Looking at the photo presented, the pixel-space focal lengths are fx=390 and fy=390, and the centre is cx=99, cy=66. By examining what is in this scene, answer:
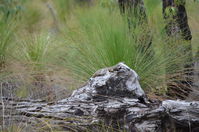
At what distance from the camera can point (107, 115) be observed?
2.84 m

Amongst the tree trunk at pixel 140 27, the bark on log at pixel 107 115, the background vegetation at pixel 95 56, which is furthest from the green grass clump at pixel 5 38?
the bark on log at pixel 107 115

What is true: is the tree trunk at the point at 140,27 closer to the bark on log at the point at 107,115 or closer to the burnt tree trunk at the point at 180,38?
the burnt tree trunk at the point at 180,38

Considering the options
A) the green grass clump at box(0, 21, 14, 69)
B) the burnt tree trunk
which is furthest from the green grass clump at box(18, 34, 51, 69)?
the burnt tree trunk

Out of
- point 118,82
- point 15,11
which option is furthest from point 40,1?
point 118,82

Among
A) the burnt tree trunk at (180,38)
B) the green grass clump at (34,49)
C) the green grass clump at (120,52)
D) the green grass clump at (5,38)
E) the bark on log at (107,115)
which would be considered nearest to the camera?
the bark on log at (107,115)

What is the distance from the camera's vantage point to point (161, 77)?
12.3 feet

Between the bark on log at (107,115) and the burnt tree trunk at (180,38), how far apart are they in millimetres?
856

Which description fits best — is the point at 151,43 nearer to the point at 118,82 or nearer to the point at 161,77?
the point at 161,77

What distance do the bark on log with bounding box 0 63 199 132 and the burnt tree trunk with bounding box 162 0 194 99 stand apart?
2.81 ft

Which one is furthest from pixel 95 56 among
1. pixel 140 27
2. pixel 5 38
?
pixel 5 38

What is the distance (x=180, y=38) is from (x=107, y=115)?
1.51 metres

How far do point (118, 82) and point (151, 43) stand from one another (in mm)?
1025

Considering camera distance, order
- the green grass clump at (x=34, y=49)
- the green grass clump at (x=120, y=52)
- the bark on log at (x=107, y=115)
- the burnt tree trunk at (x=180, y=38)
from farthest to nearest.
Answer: the green grass clump at (x=34, y=49)
the burnt tree trunk at (x=180, y=38)
the green grass clump at (x=120, y=52)
the bark on log at (x=107, y=115)

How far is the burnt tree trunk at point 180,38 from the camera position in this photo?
3.82 meters
